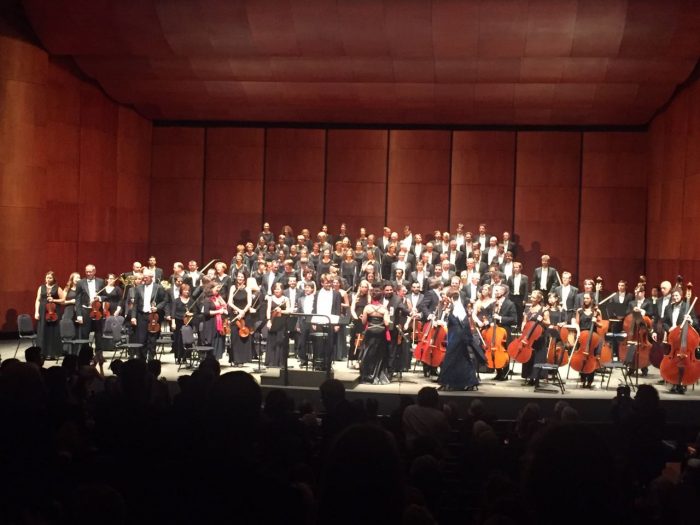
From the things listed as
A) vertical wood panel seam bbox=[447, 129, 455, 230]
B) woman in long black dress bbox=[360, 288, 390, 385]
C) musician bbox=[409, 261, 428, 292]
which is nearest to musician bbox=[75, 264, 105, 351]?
woman in long black dress bbox=[360, 288, 390, 385]

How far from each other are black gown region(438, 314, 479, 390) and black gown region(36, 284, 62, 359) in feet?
18.7

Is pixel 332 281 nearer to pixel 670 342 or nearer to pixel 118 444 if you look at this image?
pixel 670 342

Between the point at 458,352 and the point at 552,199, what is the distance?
8.85 metres

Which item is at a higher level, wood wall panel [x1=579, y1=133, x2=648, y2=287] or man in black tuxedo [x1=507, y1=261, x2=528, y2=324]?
wood wall panel [x1=579, y1=133, x2=648, y2=287]

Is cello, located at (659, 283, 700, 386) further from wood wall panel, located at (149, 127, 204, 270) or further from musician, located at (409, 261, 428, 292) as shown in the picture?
wood wall panel, located at (149, 127, 204, 270)

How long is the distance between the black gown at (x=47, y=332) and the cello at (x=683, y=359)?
8369 mm

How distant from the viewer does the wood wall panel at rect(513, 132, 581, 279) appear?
17953 millimetres

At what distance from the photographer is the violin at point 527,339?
33.8 ft

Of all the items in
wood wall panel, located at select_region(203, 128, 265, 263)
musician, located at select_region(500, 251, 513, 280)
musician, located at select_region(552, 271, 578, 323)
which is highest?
wood wall panel, located at select_region(203, 128, 265, 263)

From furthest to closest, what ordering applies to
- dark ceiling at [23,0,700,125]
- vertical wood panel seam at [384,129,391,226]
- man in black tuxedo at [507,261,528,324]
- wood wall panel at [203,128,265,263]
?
wood wall panel at [203,128,265,263] < vertical wood panel seam at [384,129,391,226] < man in black tuxedo at [507,261,528,324] < dark ceiling at [23,0,700,125]

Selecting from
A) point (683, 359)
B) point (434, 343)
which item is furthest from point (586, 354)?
point (434, 343)

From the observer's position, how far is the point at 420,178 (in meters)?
18.4

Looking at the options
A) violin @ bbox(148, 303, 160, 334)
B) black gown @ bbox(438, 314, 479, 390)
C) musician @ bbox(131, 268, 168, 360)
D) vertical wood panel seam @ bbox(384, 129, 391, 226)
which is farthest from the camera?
vertical wood panel seam @ bbox(384, 129, 391, 226)

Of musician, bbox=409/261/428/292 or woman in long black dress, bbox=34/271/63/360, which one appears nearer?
woman in long black dress, bbox=34/271/63/360
